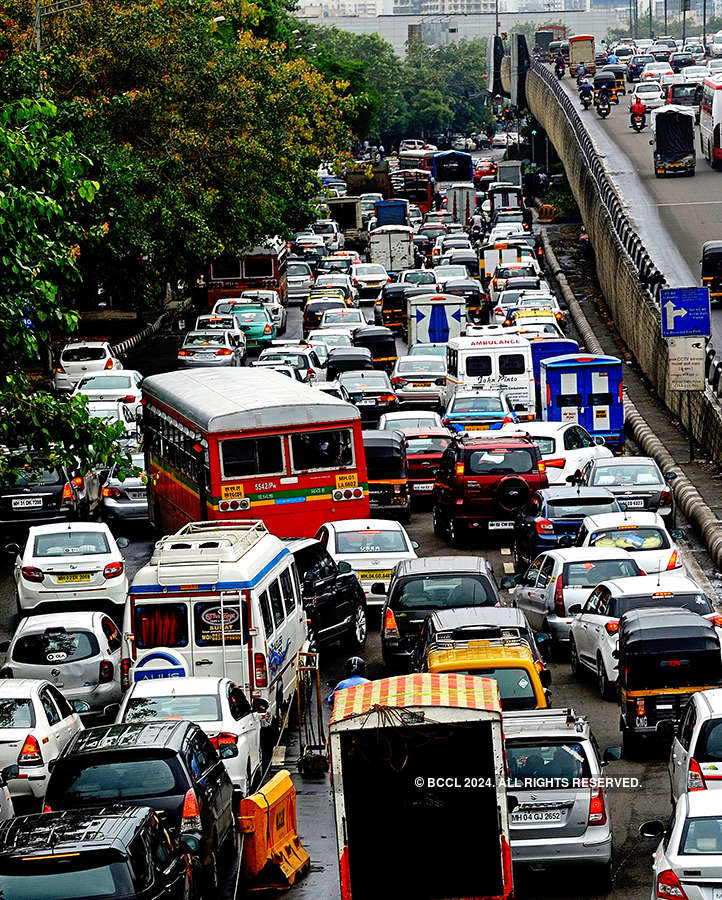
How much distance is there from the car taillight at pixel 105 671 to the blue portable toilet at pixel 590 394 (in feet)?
58.5

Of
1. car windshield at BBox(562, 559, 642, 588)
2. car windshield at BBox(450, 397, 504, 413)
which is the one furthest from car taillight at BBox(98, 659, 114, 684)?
car windshield at BBox(450, 397, 504, 413)

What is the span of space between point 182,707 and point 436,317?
3724cm

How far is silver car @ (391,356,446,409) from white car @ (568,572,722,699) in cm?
2156

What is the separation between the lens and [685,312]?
1396 inches

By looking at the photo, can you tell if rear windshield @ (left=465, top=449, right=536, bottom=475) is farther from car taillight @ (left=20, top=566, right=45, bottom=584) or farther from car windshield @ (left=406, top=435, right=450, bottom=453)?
car taillight @ (left=20, top=566, right=45, bottom=584)

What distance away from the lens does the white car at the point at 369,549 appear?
84.1ft

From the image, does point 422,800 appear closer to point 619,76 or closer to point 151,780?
point 151,780

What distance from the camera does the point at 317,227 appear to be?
91.8 m

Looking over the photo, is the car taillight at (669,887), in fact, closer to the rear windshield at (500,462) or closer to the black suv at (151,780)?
the black suv at (151,780)

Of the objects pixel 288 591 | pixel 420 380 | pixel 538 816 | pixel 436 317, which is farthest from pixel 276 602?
pixel 436 317

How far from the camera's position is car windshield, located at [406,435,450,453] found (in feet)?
119

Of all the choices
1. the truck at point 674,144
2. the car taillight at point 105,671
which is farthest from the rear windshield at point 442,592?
the truck at point 674,144

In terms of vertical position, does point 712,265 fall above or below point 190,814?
below

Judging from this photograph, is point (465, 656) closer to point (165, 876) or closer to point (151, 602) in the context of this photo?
point (151, 602)
